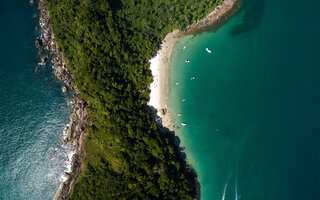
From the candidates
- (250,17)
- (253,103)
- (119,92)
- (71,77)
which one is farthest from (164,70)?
(250,17)

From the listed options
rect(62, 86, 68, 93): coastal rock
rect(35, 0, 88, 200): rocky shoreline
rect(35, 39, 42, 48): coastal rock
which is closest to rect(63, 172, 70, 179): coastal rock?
rect(35, 0, 88, 200): rocky shoreline

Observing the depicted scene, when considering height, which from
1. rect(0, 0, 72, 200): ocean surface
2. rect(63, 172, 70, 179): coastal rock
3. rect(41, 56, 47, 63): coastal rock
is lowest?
rect(63, 172, 70, 179): coastal rock

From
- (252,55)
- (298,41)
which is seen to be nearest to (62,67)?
(252,55)

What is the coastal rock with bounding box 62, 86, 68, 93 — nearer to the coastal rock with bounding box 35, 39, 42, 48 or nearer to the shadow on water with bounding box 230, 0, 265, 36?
the coastal rock with bounding box 35, 39, 42, 48

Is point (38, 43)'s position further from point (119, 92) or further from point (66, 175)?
point (66, 175)

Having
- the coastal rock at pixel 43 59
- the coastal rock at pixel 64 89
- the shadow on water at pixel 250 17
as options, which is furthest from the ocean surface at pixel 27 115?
the shadow on water at pixel 250 17

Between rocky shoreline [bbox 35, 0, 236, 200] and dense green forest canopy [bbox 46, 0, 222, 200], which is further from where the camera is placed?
rocky shoreline [bbox 35, 0, 236, 200]
